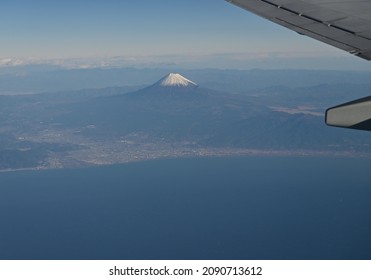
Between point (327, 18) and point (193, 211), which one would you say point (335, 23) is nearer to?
point (327, 18)

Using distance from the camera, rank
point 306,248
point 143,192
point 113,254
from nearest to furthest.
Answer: point 306,248, point 113,254, point 143,192

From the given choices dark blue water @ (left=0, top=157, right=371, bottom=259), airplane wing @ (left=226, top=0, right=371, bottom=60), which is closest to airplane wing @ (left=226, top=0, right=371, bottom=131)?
airplane wing @ (left=226, top=0, right=371, bottom=60)

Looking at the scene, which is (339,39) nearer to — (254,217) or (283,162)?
(254,217)

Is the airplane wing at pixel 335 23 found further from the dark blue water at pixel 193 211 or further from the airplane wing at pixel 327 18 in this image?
the dark blue water at pixel 193 211

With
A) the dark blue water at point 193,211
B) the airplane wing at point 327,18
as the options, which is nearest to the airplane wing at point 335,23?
the airplane wing at point 327,18

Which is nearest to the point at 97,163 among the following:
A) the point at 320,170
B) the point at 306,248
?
the point at 320,170

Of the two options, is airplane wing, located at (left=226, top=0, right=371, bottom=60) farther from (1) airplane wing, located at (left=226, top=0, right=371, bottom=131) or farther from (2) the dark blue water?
(2) the dark blue water

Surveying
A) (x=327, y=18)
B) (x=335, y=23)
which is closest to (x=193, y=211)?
(x=327, y=18)
